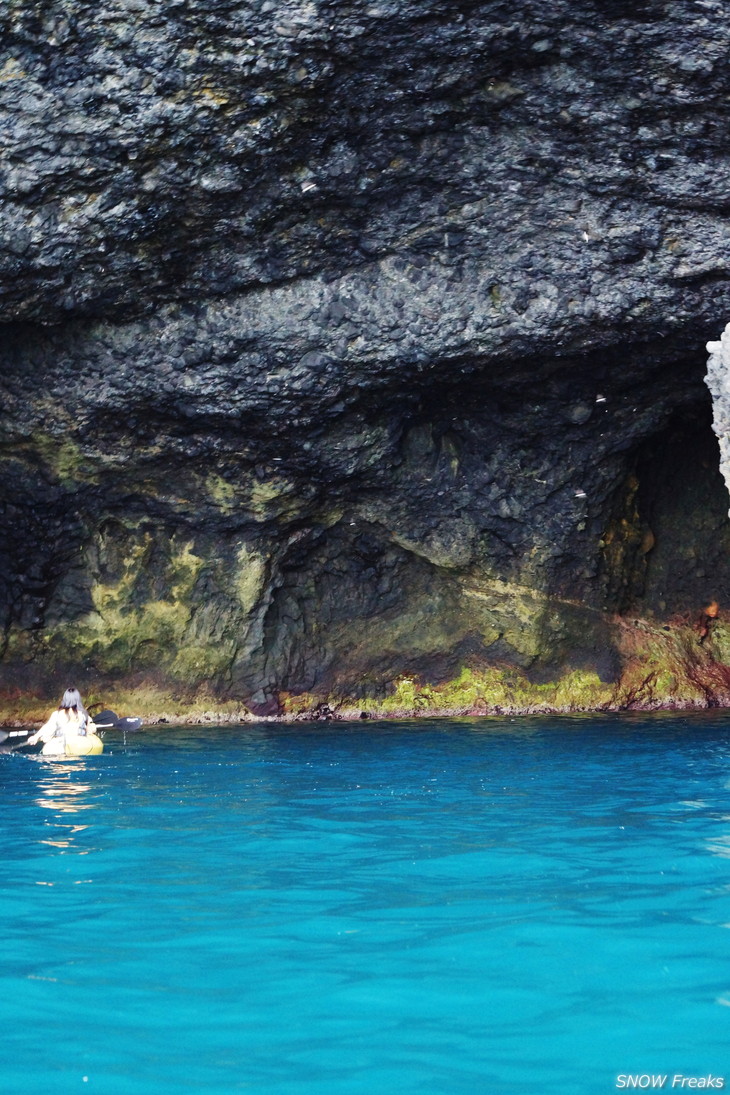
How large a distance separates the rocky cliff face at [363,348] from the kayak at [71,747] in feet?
14.4

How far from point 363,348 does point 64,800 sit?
283 inches

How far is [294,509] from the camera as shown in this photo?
16062 millimetres

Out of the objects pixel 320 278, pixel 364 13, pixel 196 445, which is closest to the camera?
pixel 364 13

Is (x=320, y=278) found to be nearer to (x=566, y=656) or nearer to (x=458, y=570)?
(x=458, y=570)

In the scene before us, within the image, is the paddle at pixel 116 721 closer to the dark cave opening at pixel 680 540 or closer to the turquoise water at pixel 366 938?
the turquoise water at pixel 366 938

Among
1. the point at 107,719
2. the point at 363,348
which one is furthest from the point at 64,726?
the point at 363,348

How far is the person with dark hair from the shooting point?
12.5 meters

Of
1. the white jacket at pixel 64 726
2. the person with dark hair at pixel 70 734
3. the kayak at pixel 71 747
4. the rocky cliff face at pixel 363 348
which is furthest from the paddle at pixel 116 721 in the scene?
the rocky cliff face at pixel 363 348

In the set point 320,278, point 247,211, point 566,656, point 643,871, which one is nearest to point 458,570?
point 566,656

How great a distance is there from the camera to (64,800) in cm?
898

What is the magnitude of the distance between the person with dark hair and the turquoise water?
3.16 meters

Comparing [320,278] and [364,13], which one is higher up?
[364,13]

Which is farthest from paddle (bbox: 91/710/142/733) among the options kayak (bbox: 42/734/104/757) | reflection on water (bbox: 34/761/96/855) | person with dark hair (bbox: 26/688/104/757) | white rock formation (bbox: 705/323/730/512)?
white rock formation (bbox: 705/323/730/512)

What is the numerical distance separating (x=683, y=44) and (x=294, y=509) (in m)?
8.25
